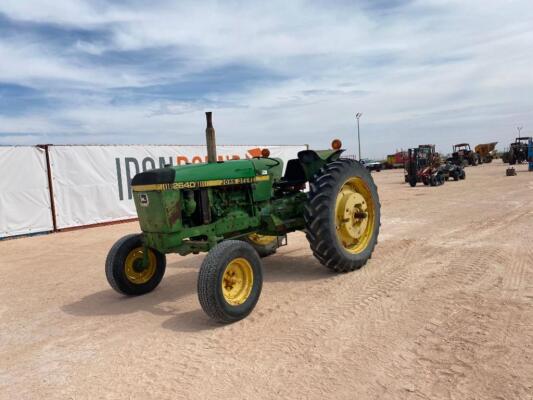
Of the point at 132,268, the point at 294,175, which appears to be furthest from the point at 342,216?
the point at 132,268

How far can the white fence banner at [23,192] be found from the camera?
10320 millimetres

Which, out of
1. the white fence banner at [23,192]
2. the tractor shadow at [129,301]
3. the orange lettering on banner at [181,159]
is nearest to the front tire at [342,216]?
the tractor shadow at [129,301]

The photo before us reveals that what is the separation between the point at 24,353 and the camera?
368 centimetres

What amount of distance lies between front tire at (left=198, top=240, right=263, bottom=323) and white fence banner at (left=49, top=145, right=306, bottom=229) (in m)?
8.66

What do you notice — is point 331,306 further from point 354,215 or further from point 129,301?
point 129,301

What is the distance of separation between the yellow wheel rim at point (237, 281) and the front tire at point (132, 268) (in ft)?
4.54

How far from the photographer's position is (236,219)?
16.5 ft

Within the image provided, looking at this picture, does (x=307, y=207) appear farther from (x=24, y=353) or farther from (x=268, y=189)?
(x=24, y=353)

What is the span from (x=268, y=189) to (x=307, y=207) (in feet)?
2.00

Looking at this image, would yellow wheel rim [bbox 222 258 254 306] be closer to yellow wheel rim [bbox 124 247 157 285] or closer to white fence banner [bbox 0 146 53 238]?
yellow wheel rim [bbox 124 247 157 285]

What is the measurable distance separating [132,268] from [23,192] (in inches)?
280

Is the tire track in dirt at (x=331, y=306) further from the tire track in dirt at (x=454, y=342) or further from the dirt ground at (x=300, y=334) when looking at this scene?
the tire track in dirt at (x=454, y=342)

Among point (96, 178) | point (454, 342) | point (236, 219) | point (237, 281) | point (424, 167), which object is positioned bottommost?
point (454, 342)

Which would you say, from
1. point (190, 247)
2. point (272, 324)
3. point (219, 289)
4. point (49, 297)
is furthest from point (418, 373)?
point (49, 297)
